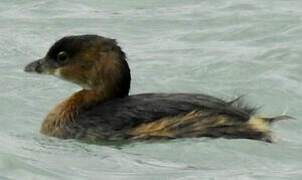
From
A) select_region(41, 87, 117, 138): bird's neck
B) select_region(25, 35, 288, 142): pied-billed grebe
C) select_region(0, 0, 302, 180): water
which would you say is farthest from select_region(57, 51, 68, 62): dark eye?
select_region(0, 0, 302, 180): water

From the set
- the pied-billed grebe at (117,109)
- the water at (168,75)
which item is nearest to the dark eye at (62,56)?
the pied-billed grebe at (117,109)

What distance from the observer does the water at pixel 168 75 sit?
10.1 metres

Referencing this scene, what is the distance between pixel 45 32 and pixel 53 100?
9.51ft

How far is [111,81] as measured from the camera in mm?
11516

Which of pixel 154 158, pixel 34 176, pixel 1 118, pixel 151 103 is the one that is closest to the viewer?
pixel 34 176

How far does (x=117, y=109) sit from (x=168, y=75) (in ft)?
8.56

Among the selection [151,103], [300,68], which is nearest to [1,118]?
[151,103]

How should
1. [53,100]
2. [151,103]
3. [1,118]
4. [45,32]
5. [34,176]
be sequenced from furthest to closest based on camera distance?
[45,32] < [53,100] < [1,118] < [151,103] < [34,176]

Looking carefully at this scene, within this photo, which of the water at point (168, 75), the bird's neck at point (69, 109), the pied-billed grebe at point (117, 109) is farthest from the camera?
the bird's neck at point (69, 109)

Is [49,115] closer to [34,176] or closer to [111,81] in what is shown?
[111,81]

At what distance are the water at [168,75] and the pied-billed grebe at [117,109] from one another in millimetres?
154

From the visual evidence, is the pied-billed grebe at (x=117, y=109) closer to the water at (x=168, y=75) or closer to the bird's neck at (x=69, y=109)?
the bird's neck at (x=69, y=109)

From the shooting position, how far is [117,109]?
1118cm

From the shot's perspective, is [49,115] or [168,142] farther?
[49,115]
